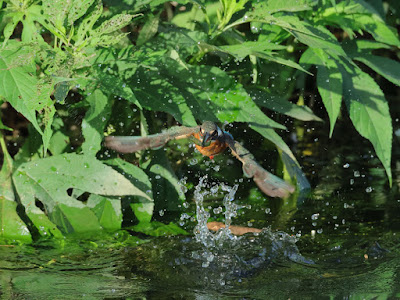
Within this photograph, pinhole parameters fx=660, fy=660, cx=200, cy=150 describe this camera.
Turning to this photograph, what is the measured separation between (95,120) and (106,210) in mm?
463

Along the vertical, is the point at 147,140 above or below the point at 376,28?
below

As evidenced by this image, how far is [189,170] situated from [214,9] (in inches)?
33.1

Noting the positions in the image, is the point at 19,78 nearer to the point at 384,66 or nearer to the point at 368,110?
the point at 368,110

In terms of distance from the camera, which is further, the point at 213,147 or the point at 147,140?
the point at 147,140

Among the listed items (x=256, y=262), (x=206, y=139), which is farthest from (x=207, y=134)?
(x=256, y=262)

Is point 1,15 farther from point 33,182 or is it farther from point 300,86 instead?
point 300,86

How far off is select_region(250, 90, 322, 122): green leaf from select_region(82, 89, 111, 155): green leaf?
0.76 metres

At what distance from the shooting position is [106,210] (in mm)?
3045

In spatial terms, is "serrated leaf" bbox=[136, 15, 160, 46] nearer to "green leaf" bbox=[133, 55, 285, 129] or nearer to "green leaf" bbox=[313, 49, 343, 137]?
"green leaf" bbox=[133, 55, 285, 129]

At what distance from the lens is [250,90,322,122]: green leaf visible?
318cm

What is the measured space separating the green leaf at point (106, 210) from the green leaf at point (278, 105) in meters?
0.83

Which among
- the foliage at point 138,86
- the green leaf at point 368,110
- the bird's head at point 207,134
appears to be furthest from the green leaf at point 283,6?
the bird's head at point 207,134

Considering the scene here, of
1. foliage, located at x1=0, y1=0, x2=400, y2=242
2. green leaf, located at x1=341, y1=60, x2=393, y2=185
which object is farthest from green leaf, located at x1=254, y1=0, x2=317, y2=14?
green leaf, located at x1=341, y1=60, x2=393, y2=185

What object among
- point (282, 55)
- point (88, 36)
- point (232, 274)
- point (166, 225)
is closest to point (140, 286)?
point (232, 274)
